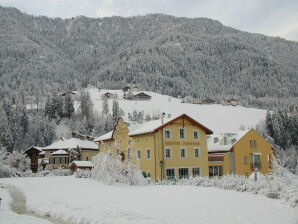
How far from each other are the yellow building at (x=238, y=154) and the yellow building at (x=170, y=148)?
21.0 feet

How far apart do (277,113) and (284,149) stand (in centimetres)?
1317

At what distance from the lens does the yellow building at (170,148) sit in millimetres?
51500

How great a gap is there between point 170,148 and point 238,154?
1459cm

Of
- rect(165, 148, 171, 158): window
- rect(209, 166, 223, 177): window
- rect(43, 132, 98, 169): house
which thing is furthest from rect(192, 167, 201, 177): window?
rect(43, 132, 98, 169): house

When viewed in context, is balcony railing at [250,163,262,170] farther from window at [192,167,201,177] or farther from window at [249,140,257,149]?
window at [192,167,201,177]

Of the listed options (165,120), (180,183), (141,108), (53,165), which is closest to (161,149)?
(165,120)

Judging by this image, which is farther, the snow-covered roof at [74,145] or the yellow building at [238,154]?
the snow-covered roof at [74,145]

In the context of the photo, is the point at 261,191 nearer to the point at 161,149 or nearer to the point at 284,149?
the point at 161,149

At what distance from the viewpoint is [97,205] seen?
22469mm

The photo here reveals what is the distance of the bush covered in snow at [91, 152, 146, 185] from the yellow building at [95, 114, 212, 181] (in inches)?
385

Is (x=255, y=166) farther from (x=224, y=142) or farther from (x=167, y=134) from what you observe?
(x=167, y=134)

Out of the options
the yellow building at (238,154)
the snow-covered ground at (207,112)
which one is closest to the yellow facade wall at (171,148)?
the yellow building at (238,154)

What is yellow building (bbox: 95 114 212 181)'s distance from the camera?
51500mm

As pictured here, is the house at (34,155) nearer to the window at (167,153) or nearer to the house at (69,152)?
the house at (69,152)
